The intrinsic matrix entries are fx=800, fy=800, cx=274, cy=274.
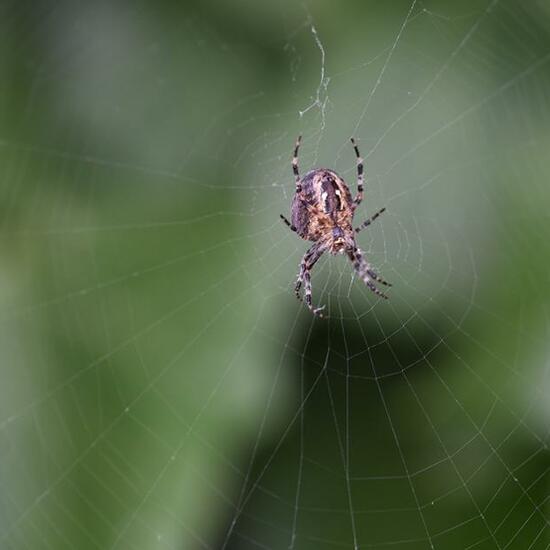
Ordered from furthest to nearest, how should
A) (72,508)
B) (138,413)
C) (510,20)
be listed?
(510,20)
(138,413)
(72,508)

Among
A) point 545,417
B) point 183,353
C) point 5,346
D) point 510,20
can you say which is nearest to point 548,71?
point 510,20

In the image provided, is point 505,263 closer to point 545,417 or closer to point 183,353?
point 545,417

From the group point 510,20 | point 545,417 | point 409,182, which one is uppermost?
point 510,20


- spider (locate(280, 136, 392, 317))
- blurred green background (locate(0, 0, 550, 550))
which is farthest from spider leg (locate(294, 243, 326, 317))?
blurred green background (locate(0, 0, 550, 550))

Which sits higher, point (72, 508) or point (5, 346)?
point (5, 346)

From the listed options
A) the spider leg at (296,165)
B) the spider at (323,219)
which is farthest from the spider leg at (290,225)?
the spider leg at (296,165)

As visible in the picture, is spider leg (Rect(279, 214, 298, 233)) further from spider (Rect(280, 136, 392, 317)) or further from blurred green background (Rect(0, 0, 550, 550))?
blurred green background (Rect(0, 0, 550, 550))

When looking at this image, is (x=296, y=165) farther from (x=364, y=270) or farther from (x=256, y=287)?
(x=256, y=287)
